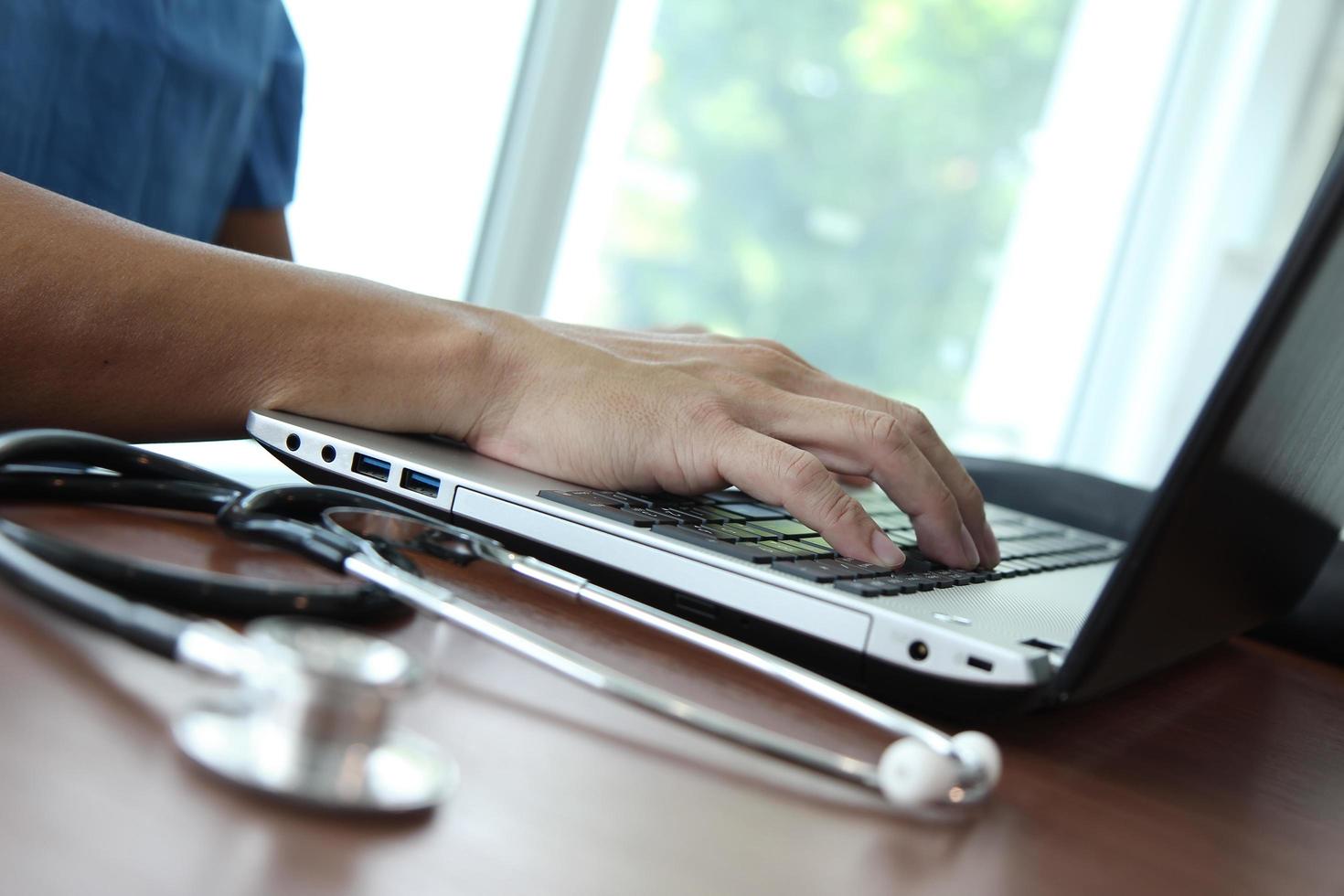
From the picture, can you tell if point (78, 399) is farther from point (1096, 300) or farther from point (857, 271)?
point (1096, 300)

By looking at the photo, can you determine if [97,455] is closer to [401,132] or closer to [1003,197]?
[401,132]

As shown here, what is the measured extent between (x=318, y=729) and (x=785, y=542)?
1.11 ft

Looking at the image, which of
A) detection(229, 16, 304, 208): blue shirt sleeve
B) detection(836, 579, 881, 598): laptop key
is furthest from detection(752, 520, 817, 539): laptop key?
detection(229, 16, 304, 208): blue shirt sleeve

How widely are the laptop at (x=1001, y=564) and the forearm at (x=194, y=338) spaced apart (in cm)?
2

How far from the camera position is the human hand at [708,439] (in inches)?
23.6

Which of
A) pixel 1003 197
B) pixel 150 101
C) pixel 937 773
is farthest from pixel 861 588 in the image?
pixel 1003 197

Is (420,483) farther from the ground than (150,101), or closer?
closer

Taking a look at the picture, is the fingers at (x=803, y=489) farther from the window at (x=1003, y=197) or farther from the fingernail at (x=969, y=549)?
A: the window at (x=1003, y=197)

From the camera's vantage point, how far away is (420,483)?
55 centimetres

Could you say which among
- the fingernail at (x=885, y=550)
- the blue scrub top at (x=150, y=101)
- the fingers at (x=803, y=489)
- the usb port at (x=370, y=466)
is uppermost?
the blue scrub top at (x=150, y=101)

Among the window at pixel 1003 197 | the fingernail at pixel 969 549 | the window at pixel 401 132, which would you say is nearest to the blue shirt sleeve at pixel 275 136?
the window at pixel 401 132

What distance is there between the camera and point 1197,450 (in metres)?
0.38

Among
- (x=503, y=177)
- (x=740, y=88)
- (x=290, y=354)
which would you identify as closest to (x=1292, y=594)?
(x=290, y=354)

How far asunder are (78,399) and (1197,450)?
485 millimetres
